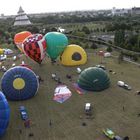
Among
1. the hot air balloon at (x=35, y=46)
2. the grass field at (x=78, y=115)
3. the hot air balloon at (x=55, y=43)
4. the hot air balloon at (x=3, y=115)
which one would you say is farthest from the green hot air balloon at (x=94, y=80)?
the hot air balloon at (x=3, y=115)

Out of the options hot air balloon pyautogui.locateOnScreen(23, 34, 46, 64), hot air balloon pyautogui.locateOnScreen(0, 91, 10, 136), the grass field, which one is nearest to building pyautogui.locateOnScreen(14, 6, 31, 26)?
hot air balloon pyautogui.locateOnScreen(23, 34, 46, 64)

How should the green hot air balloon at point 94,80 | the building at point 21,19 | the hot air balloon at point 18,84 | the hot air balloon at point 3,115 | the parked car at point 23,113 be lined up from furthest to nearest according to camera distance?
the building at point 21,19
the green hot air balloon at point 94,80
the hot air balloon at point 18,84
the parked car at point 23,113
the hot air balloon at point 3,115

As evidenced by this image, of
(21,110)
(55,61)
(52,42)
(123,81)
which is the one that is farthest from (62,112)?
(55,61)

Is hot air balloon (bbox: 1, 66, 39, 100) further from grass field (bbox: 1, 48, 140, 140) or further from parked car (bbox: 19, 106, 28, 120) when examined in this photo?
parked car (bbox: 19, 106, 28, 120)

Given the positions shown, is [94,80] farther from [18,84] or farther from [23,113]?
[23,113]

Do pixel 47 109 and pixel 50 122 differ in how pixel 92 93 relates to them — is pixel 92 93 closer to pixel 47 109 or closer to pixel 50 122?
pixel 47 109

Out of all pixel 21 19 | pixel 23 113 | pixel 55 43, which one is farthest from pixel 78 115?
pixel 21 19

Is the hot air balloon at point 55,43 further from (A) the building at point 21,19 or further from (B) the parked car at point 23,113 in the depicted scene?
(A) the building at point 21,19
